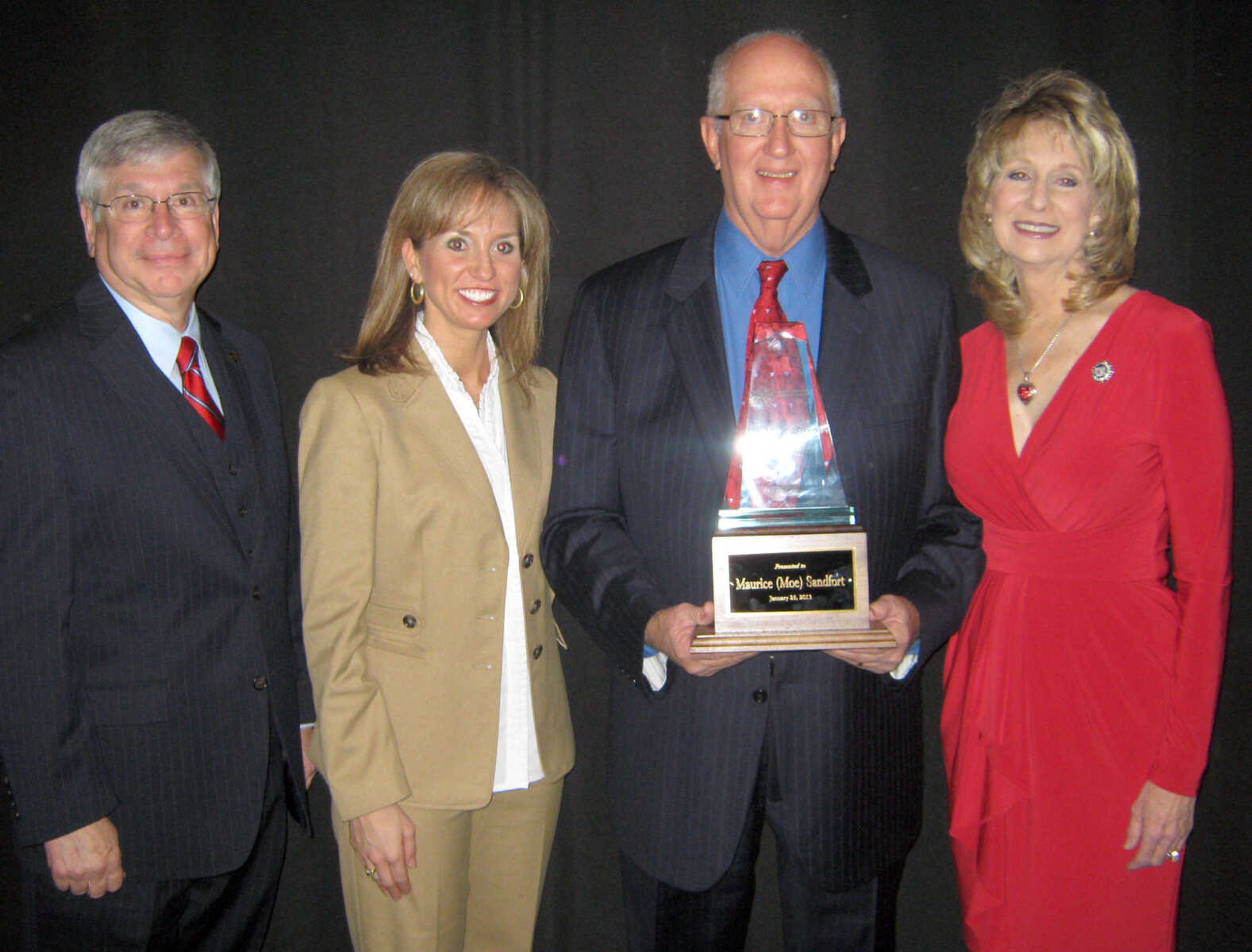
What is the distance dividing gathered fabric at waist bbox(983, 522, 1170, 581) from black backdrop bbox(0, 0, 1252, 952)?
2.90ft

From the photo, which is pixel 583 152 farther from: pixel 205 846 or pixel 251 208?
pixel 205 846

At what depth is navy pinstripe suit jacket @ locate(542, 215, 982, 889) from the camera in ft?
5.43

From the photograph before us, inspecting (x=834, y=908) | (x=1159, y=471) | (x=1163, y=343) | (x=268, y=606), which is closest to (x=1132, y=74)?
(x=1163, y=343)

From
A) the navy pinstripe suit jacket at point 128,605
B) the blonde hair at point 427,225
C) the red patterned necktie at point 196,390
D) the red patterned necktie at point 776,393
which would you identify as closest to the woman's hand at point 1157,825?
the red patterned necktie at point 776,393

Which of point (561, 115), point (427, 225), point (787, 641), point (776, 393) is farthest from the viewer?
point (561, 115)

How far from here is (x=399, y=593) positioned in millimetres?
1840

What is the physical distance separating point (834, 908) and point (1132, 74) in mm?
2267

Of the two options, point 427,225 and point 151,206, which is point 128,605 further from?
point 427,225

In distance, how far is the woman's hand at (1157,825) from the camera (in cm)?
177

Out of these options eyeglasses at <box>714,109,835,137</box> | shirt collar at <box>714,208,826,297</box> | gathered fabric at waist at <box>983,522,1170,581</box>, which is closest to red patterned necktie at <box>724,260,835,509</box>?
shirt collar at <box>714,208,826,297</box>

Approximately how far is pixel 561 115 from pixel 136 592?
1.61m

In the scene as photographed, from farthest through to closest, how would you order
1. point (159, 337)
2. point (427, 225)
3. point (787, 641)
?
point (427, 225), point (159, 337), point (787, 641)

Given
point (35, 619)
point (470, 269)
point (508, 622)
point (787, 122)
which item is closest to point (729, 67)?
point (787, 122)

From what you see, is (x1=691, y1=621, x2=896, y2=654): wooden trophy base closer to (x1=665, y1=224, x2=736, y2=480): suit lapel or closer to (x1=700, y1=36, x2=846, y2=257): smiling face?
(x1=665, y1=224, x2=736, y2=480): suit lapel
